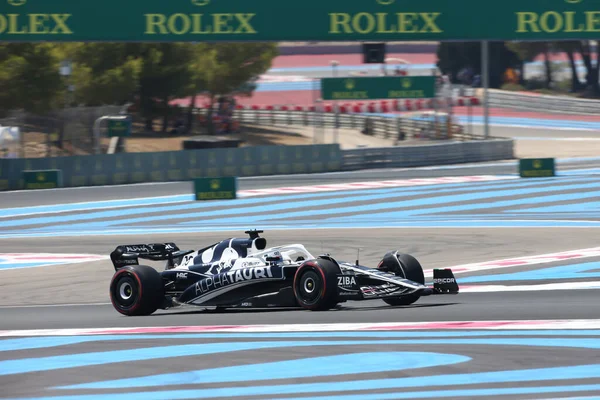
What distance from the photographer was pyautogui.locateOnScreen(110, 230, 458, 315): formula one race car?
12586 millimetres

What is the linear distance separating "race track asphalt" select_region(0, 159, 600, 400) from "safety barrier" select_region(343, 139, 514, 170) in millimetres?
23767

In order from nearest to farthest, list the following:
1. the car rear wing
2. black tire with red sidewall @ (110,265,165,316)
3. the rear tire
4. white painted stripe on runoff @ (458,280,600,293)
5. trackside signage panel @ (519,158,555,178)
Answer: the rear tire < black tire with red sidewall @ (110,265,165,316) < the car rear wing < white painted stripe on runoff @ (458,280,600,293) < trackside signage panel @ (519,158,555,178)

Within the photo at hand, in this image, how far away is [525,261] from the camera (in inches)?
723

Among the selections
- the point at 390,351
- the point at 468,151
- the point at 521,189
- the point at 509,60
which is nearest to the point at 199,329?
the point at 390,351

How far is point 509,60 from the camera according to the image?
75.6 m

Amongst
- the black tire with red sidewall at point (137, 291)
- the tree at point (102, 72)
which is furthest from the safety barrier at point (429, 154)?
the black tire with red sidewall at point (137, 291)

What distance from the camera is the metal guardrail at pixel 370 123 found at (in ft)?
160

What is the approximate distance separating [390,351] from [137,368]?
2248mm

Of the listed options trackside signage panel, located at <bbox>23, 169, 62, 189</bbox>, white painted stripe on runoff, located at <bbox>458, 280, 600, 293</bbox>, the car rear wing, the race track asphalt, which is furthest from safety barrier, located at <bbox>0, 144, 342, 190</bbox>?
white painted stripe on runoff, located at <bbox>458, 280, 600, 293</bbox>

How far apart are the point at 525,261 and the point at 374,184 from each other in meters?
16.6

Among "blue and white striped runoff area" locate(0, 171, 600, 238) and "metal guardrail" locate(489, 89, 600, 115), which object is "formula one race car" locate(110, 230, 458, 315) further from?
"metal guardrail" locate(489, 89, 600, 115)

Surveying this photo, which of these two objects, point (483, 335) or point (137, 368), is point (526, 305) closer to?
point (483, 335)

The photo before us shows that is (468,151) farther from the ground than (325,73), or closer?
closer

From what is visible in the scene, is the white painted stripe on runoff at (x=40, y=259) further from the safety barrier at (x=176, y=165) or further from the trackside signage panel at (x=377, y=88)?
the trackside signage panel at (x=377, y=88)
